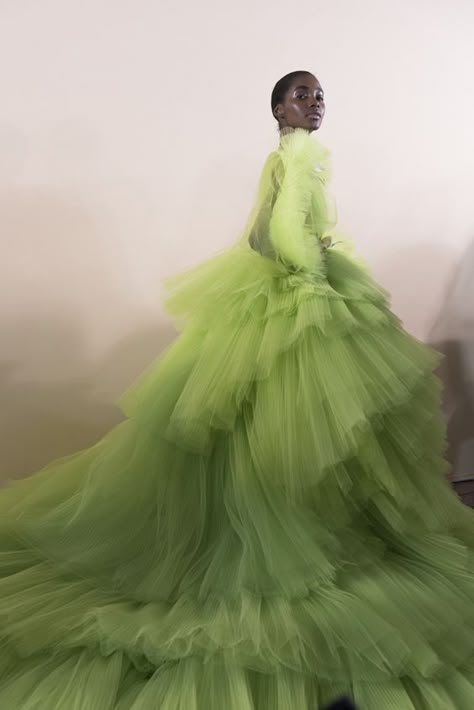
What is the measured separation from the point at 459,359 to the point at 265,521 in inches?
44.9

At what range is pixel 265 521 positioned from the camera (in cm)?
100

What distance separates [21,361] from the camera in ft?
4.99

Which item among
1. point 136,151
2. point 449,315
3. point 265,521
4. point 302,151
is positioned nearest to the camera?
point 265,521

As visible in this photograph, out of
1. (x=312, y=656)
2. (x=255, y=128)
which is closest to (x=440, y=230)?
(x=255, y=128)

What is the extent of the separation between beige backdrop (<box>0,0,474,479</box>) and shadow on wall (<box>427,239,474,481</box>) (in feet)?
1.00

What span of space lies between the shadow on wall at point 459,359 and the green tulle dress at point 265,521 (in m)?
0.77

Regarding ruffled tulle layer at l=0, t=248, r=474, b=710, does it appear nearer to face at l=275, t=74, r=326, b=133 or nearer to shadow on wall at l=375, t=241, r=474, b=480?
face at l=275, t=74, r=326, b=133

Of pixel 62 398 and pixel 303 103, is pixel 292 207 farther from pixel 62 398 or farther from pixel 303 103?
pixel 62 398

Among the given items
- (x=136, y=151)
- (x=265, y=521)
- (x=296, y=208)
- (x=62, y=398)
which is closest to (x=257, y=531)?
(x=265, y=521)

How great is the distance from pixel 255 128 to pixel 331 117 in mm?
221

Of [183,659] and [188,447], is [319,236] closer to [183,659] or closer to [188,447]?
[188,447]

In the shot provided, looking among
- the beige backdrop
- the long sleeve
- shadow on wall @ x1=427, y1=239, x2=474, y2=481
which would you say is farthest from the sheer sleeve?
shadow on wall @ x1=427, y1=239, x2=474, y2=481

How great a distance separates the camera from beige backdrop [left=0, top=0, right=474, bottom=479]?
1.46m

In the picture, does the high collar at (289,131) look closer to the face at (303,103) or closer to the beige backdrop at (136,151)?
the face at (303,103)
